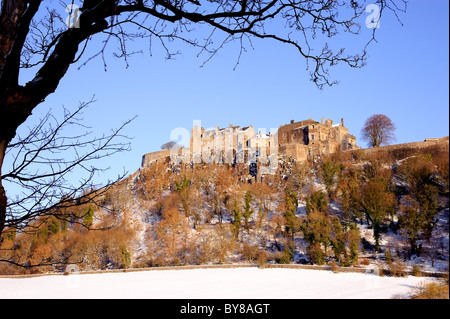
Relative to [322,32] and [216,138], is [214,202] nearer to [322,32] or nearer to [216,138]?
[216,138]

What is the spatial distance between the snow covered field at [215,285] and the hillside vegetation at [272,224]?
1.73 m

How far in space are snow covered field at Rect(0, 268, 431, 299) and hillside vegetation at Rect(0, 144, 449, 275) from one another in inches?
68.3

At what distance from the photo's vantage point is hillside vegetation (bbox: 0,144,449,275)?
84.1 feet

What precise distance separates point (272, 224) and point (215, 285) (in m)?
12.3

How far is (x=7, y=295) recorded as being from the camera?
23.0 metres

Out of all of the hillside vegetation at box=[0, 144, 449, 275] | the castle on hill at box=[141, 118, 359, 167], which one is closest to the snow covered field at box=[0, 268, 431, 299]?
the hillside vegetation at box=[0, 144, 449, 275]

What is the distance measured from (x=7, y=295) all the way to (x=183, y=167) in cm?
2976

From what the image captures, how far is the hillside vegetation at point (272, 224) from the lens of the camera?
84.1 ft

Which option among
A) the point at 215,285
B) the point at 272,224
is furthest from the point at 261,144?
the point at 215,285

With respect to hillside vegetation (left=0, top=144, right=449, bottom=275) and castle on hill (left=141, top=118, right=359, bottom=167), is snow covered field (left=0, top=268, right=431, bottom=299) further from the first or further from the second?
castle on hill (left=141, top=118, right=359, bottom=167)

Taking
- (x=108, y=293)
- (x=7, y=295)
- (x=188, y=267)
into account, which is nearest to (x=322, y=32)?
(x=108, y=293)

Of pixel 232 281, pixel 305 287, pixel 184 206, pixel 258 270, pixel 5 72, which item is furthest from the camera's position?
pixel 184 206

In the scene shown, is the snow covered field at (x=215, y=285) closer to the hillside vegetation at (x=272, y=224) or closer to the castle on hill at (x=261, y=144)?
the hillside vegetation at (x=272, y=224)

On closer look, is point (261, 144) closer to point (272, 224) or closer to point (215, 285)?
point (272, 224)
